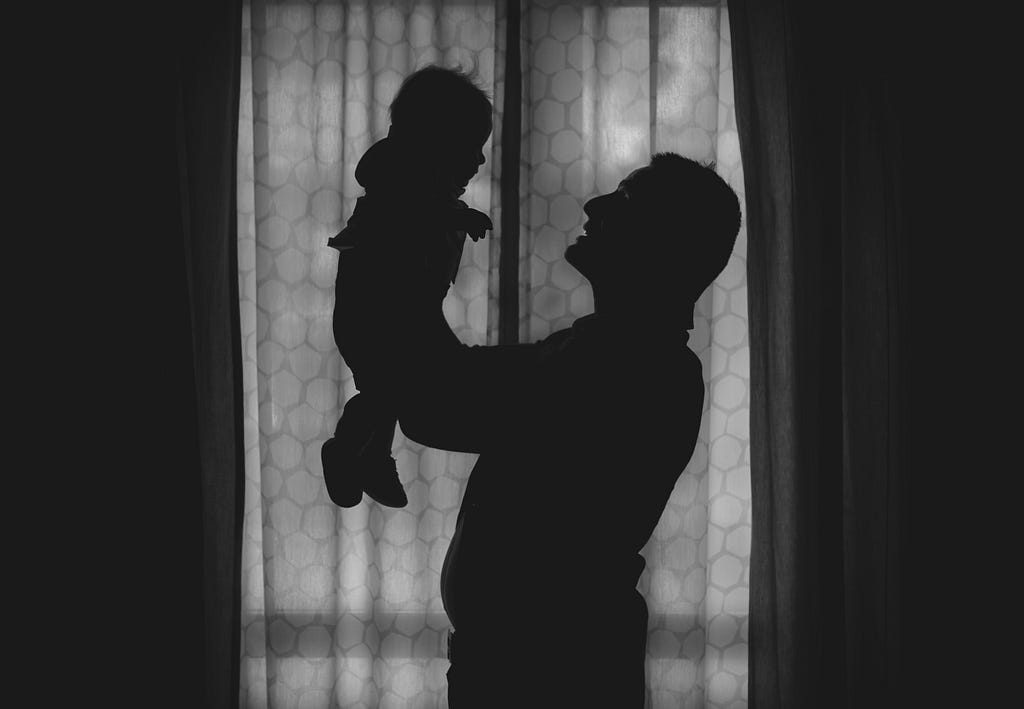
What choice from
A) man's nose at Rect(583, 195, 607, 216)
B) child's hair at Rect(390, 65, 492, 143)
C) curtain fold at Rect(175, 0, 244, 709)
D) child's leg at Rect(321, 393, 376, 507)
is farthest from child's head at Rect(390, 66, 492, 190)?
curtain fold at Rect(175, 0, 244, 709)

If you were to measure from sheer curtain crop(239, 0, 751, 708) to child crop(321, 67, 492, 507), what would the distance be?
0.91 meters

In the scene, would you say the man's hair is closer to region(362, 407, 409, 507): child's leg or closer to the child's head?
the child's head

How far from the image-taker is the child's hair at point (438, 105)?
2.06 ft

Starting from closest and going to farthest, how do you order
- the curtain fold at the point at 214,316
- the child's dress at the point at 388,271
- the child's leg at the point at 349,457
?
1. the child's dress at the point at 388,271
2. the child's leg at the point at 349,457
3. the curtain fold at the point at 214,316

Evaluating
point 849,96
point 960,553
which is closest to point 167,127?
point 849,96

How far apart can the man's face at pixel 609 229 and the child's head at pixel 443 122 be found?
12cm

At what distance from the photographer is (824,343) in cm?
154

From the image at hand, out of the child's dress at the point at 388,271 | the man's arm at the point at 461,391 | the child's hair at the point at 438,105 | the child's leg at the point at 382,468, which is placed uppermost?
the child's hair at the point at 438,105

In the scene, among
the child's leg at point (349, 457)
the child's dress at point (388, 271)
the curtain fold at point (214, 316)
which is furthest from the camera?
the curtain fold at point (214, 316)

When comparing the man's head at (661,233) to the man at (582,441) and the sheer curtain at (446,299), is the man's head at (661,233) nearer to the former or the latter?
the man at (582,441)

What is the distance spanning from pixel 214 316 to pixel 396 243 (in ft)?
3.72

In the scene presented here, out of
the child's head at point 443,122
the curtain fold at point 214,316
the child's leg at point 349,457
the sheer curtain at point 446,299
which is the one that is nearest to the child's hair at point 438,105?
the child's head at point 443,122

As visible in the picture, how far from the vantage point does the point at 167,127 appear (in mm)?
1498

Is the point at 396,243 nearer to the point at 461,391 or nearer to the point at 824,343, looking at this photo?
the point at 461,391
